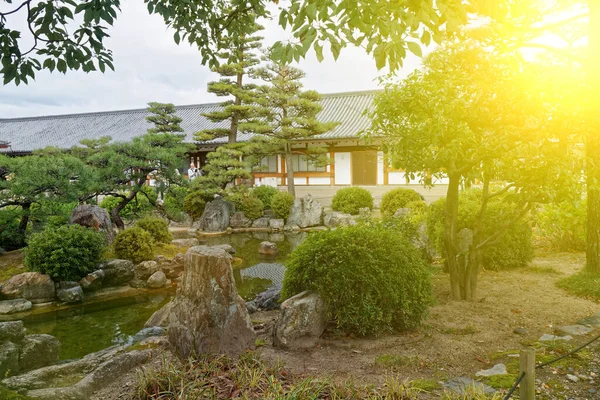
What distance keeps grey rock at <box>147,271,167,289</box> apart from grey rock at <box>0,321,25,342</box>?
440 cm

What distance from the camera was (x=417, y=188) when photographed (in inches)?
889

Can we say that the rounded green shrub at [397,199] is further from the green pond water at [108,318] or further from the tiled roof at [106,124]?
the tiled roof at [106,124]

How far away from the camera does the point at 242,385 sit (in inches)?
145

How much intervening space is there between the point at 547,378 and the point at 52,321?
7939mm

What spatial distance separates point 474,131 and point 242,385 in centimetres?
418

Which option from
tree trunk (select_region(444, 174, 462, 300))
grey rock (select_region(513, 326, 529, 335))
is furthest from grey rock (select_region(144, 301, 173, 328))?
grey rock (select_region(513, 326, 529, 335))

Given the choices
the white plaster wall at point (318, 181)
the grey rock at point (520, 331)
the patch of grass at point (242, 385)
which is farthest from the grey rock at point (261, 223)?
the patch of grass at point (242, 385)

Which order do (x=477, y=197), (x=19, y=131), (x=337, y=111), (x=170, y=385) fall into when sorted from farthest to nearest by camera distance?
(x=19, y=131) → (x=337, y=111) → (x=477, y=197) → (x=170, y=385)

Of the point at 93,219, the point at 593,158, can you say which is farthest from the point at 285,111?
the point at 593,158

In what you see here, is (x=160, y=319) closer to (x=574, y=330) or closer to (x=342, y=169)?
(x=574, y=330)

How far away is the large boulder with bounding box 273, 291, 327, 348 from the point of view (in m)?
4.79

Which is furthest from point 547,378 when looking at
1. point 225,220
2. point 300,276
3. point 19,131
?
point 19,131

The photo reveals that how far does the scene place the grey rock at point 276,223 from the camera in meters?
18.4

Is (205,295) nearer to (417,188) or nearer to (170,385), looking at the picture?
(170,385)
